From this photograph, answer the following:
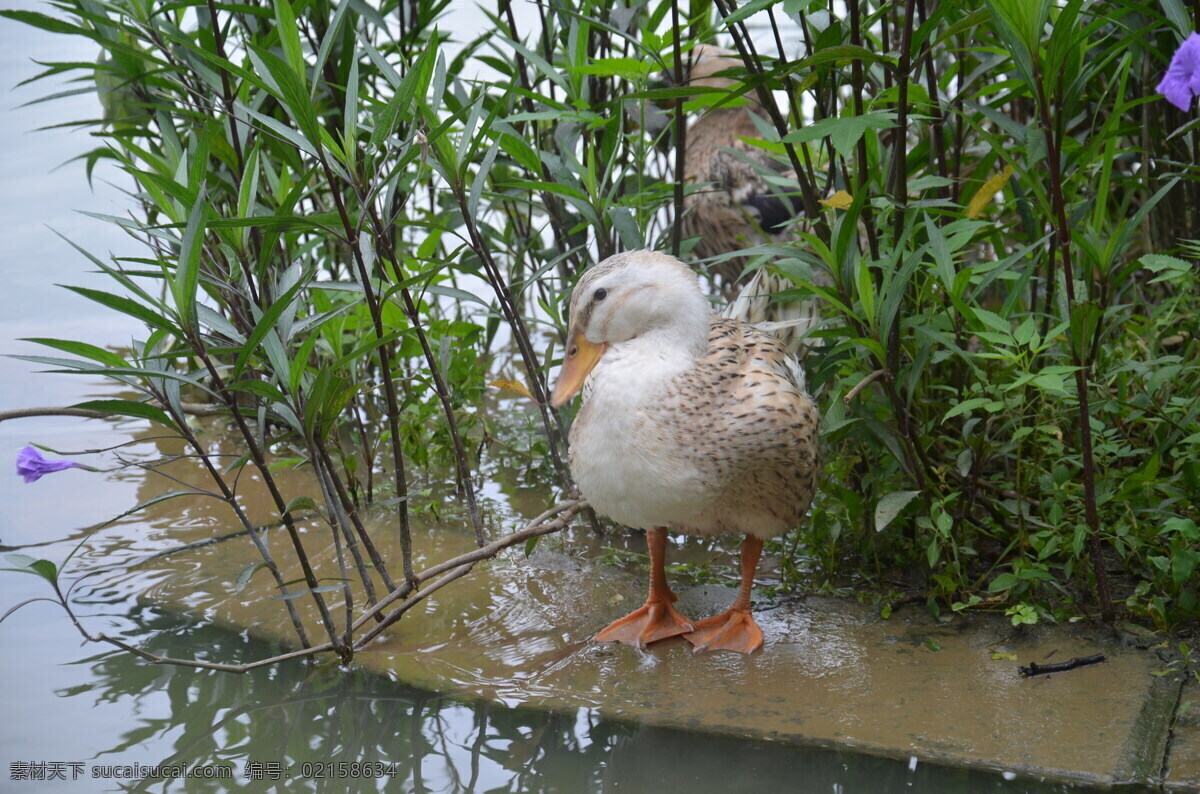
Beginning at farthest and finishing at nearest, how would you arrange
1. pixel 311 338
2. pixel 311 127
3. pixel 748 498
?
pixel 748 498 → pixel 311 338 → pixel 311 127

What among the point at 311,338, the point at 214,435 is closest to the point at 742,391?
the point at 311,338

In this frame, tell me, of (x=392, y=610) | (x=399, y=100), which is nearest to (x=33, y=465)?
(x=392, y=610)

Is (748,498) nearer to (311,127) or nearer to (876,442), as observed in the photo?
(876,442)

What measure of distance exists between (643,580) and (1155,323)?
5.77 feet

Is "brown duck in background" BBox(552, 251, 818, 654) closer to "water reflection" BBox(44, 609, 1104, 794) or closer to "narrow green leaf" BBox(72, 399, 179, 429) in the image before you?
"water reflection" BBox(44, 609, 1104, 794)

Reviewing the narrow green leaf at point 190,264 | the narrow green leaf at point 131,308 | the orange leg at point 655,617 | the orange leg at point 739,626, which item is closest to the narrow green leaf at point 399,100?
the narrow green leaf at point 190,264

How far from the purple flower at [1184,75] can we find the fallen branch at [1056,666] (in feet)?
4.63

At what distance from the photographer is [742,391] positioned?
281 cm

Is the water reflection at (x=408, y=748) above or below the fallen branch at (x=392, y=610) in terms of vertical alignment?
below

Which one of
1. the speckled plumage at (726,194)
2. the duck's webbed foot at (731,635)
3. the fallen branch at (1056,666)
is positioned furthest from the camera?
the speckled plumage at (726,194)

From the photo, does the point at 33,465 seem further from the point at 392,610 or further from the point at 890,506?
the point at 890,506

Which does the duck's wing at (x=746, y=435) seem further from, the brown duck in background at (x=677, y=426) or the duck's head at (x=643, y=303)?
the duck's head at (x=643, y=303)

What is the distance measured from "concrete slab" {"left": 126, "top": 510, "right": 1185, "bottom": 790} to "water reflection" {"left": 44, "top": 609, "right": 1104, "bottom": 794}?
0.06 metres

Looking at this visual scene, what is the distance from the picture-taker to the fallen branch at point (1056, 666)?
269 centimetres
